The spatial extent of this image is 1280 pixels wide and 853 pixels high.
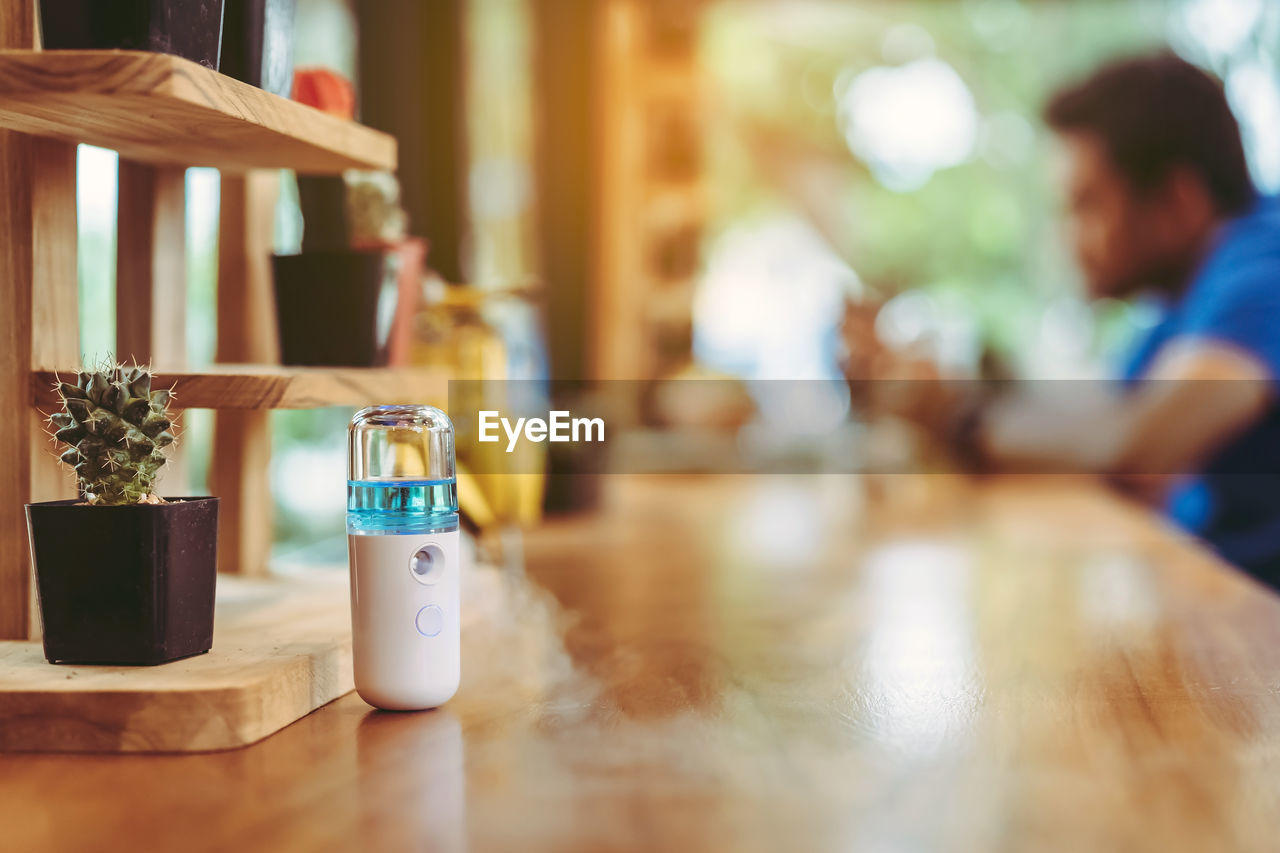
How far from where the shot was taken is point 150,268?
823 millimetres

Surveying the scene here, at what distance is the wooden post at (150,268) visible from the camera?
0.81 meters

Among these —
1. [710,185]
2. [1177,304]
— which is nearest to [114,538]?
[1177,304]

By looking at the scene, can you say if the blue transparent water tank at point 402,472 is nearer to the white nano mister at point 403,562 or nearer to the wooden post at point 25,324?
the white nano mister at point 403,562

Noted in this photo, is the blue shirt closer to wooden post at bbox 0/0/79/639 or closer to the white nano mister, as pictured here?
the white nano mister

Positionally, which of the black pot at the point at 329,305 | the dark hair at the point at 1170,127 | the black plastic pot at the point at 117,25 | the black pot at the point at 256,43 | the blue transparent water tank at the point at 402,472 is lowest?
the blue transparent water tank at the point at 402,472

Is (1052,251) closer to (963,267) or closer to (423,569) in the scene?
(963,267)

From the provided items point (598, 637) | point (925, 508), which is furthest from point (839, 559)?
point (925, 508)

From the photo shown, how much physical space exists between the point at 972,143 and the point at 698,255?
224 cm

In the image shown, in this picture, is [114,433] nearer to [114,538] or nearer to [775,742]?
[114,538]

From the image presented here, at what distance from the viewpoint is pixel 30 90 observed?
546 mm

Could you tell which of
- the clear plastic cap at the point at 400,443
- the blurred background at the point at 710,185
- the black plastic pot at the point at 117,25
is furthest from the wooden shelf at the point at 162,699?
the black plastic pot at the point at 117,25

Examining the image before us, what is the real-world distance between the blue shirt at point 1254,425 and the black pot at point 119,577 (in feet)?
5.99

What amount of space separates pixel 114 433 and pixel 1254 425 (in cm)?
204

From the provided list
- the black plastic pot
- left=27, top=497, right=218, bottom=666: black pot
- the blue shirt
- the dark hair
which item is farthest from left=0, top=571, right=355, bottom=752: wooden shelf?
the dark hair
